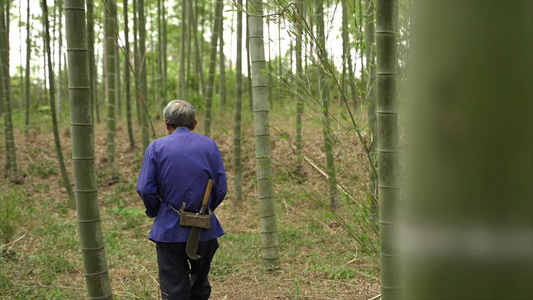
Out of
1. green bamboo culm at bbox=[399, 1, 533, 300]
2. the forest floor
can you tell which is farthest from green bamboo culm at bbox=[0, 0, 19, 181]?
green bamboo culm at bbox=[399, 1, 533, 300]

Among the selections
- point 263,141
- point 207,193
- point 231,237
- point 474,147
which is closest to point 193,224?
point 207,193

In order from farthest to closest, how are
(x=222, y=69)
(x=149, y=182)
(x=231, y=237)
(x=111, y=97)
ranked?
(x=222, y=69) < (x=111, y=97) < (x=231, y=237) < (x=149, y=182)

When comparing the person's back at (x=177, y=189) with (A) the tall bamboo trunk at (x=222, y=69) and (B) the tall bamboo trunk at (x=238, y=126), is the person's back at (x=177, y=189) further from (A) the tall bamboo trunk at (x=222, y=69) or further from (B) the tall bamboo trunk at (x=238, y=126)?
(A) the tall bamboo trunk at (x=222, y=69)

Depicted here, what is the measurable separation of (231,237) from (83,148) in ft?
13.6

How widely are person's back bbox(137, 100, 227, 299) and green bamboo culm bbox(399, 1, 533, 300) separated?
2.74 metres

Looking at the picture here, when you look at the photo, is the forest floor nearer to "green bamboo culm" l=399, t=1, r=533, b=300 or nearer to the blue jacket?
the blue jacket

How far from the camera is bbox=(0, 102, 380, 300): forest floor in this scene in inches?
156

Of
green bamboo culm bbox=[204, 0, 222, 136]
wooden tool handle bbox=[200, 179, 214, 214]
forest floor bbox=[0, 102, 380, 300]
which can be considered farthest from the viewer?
green bamboo culm bbox=[204, 0, 222, 136]

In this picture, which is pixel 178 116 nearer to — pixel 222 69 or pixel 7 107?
pixel 7 107

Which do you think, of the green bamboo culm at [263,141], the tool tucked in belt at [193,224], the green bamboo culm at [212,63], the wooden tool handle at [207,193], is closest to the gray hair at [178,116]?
the wooden tool handle at [207,193]

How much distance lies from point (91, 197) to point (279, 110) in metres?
10.9

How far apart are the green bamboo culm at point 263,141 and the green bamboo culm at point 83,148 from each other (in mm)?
1910

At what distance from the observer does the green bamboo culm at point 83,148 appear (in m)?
2.68

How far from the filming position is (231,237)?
6684mm
